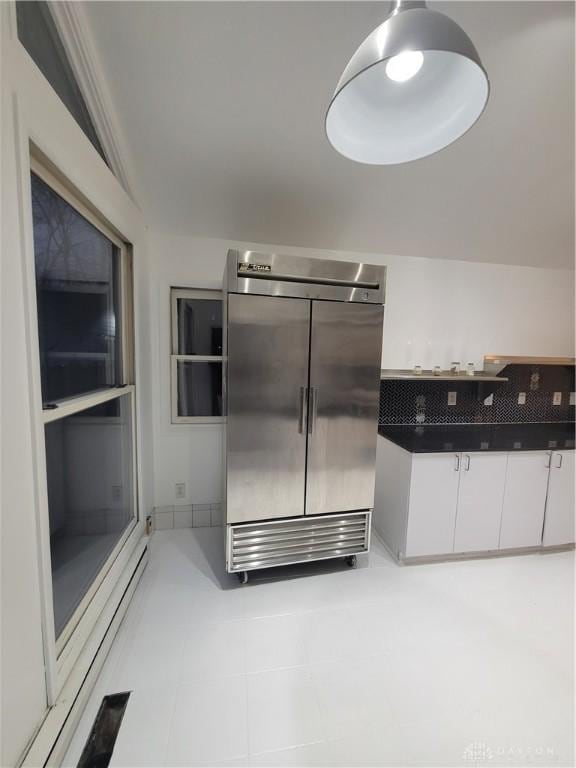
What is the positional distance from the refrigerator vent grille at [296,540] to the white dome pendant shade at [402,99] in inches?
74.0

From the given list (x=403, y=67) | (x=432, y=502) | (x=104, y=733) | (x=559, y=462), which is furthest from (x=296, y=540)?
(x=403, y=67)

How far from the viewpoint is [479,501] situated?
211 cm

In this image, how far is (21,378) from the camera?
87 centimetres

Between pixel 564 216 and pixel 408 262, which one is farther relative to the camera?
pixel 408 262

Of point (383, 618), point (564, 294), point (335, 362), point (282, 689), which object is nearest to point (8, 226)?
point (335, 362)

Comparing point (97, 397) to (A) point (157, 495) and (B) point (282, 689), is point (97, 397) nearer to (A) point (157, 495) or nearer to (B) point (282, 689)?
(A) point (157, 495)

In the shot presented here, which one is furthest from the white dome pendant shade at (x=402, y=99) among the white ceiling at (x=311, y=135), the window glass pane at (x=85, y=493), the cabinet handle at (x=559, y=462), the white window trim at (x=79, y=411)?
the cabinet handle at (x=559, y=462)

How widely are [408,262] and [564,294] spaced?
170 cm

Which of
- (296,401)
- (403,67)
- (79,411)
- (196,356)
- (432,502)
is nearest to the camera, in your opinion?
(403,67)

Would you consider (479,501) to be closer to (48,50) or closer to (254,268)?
(254,268)

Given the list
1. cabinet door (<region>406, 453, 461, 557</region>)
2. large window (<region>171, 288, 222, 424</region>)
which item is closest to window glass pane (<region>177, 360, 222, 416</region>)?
large window (<region>171, 288, 222, 424</region>)

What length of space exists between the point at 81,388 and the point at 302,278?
4.23ft

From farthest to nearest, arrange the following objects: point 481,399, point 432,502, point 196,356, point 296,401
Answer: point 481,399 < point 196,356 < point 432,502 < point 296,401

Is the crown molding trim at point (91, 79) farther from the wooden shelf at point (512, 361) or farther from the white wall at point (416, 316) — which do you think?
the wooden shelf at point (512, 361)
